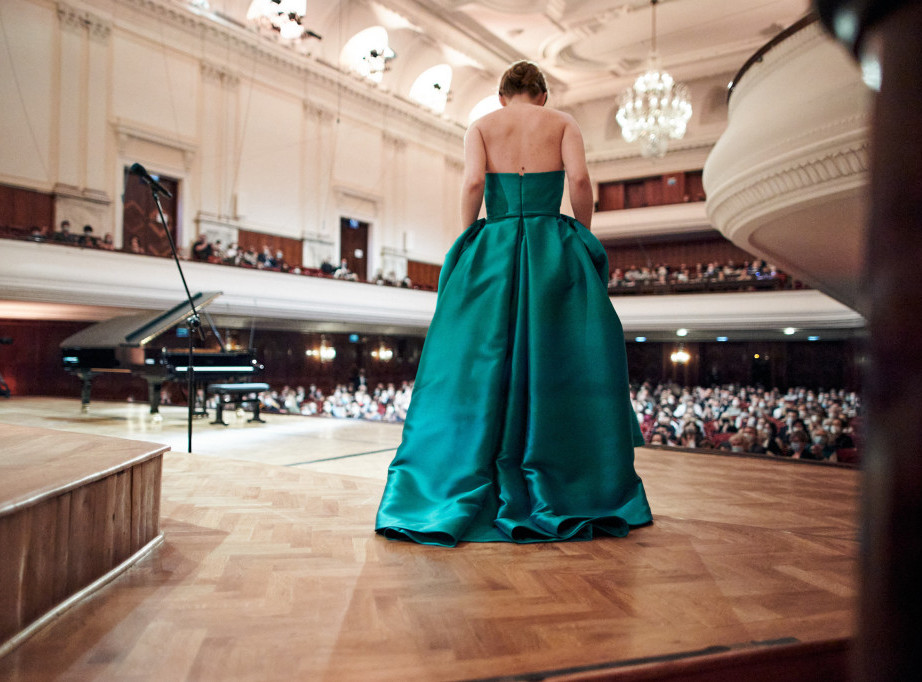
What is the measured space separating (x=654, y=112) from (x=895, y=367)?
13435 mm

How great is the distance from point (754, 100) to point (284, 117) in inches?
477

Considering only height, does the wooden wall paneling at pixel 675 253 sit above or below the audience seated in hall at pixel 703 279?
above

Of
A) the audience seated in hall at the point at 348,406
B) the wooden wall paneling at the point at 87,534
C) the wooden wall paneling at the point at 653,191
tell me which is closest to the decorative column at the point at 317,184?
the audience seated in hall at the point at 348,406

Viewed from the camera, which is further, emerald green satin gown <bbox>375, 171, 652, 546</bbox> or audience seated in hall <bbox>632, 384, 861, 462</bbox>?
audience seated in hall <bbox>632, 384, 861, 462</bbox>

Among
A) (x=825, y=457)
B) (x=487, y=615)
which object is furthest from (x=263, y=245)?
(x=487, y=615)

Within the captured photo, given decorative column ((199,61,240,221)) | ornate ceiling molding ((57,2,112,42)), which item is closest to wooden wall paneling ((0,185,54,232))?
Answer: decorative column ((199,61,240,221))

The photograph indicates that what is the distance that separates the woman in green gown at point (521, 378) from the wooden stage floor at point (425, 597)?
131 mm

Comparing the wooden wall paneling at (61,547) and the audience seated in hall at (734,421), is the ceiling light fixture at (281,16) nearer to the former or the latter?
the audience seated in hall at (734,421)

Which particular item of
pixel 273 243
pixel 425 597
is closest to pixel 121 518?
pixel 425 597

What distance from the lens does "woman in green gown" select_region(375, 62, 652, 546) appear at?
1.89 metres

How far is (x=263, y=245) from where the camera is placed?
13766mm

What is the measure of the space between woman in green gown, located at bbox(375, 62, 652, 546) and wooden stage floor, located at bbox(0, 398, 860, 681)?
0.43 ft

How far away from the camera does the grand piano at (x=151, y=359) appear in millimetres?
5551

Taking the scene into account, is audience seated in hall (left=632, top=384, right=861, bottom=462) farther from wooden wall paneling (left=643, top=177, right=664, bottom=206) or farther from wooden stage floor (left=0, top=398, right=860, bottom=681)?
wooden wall paneling (left=643, top=177, right=664, bottom=206)
